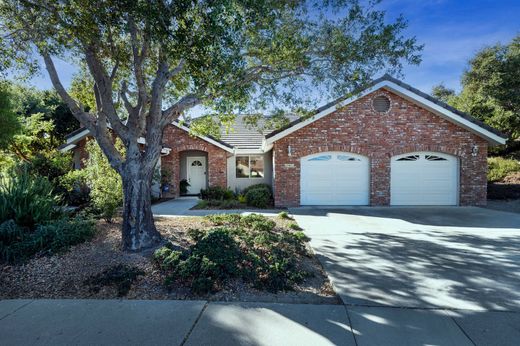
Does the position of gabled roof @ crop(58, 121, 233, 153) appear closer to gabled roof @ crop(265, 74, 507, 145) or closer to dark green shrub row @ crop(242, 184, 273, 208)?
dark green shrub row @ crop(242, 184, 273, 208)

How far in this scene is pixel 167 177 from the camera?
1471cm

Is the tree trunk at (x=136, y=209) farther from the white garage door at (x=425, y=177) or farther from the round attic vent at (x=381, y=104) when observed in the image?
the white garage door at (x=425, y=177)

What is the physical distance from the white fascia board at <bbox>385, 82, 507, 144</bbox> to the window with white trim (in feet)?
25.4

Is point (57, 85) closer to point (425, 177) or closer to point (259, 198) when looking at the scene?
point (259, 198)

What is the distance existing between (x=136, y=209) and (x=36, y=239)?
1936 mm

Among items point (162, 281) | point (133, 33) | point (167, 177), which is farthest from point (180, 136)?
point (162, 281)

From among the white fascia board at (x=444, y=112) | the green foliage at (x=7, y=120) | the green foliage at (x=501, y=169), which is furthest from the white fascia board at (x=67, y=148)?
the green foliage at (x=501, y=169)

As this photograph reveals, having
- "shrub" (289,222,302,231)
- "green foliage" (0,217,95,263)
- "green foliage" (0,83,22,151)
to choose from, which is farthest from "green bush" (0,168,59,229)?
"shrub" (289,222,302,231)

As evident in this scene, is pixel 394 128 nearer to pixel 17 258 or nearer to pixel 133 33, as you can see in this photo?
pixel 133 33

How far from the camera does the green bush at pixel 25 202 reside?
6000 millimetres

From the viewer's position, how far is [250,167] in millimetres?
16281

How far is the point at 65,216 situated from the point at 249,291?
5.58 metres

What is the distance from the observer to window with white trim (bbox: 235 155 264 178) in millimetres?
16281

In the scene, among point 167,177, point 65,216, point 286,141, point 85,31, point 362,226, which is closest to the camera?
point 85,31
